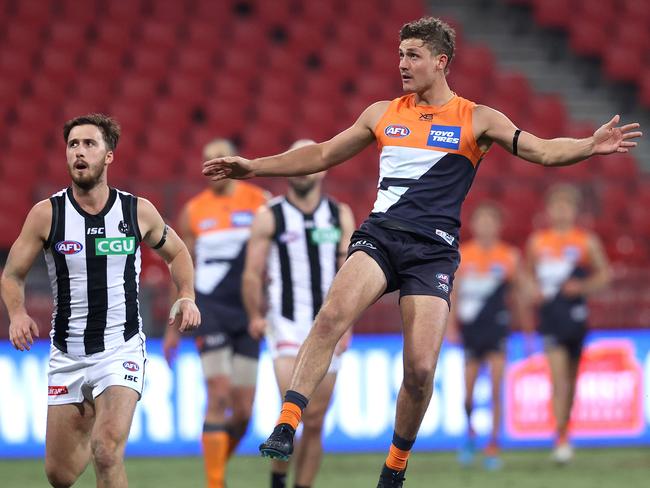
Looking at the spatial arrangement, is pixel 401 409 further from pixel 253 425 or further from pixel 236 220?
pixel 253 425

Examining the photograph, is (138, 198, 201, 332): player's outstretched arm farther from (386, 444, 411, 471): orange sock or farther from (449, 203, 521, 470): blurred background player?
(449, 203, 521, 470): blurred background player

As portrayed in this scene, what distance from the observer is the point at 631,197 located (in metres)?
15.3

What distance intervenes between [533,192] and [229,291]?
659 cm

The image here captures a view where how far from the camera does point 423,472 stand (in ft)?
35.6

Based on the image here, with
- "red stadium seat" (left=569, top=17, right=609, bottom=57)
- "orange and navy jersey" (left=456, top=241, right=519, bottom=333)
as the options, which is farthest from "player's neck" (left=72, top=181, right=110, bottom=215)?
"red stadium seat" (left=569, top=17, right=609, bottom=57)

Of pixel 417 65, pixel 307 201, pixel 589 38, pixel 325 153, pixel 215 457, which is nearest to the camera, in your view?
pixel 417 65

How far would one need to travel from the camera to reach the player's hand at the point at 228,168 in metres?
6.71

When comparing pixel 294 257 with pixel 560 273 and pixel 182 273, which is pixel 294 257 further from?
pixel 560 273

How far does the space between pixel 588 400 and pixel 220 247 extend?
4844 millimetres

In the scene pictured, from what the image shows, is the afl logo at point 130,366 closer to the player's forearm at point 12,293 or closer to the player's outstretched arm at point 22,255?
the player's outstretched arm at point 22,255

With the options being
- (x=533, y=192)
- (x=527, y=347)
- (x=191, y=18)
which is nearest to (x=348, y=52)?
(x=191, y=18)

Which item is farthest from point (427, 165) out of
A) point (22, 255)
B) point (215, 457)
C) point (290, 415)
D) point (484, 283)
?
point (484, 283)

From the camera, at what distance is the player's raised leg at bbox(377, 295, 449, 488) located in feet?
21.4

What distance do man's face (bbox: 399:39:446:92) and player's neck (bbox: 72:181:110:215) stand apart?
1822 millimetres
